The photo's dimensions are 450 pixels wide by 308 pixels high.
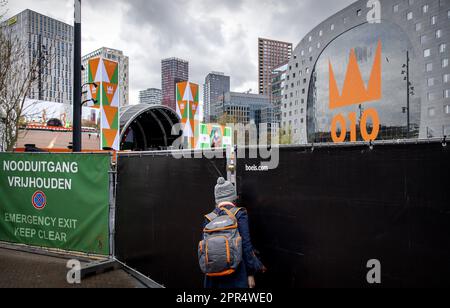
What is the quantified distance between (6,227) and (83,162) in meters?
2.67

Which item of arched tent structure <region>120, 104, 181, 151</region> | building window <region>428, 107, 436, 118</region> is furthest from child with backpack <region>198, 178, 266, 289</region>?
building window <region>428, 107, 436, 118</region>

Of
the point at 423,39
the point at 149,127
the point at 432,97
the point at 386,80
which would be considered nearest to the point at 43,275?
the point at 149,127

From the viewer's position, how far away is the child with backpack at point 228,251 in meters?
3.21

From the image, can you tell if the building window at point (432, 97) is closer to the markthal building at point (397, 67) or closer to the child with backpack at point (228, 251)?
the markthal building at point (397, 67)

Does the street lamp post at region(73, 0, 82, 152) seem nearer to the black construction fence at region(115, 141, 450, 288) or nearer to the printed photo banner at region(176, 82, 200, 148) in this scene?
the black construction fence at region(115, 141, 450, 288)

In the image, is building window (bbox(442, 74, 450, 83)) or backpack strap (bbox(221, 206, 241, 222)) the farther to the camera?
building window (bbox(442, 74, 450, 83))

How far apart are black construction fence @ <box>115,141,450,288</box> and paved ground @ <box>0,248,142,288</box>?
4.28 ft

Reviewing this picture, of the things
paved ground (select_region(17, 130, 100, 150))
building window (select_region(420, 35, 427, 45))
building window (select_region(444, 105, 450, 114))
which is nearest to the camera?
paved ground (select_region(17, 130, 100, 150))

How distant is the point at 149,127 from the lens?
28.0 m

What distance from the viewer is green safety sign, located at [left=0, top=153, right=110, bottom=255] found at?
6.11 meters

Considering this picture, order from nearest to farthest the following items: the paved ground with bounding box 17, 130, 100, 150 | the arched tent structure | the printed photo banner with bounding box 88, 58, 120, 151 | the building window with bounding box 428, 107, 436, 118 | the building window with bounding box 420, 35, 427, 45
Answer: the printed photo banner with bounding box 88, 58, 120, 151 → the paved ground with bounding box 17, 130, 100, 150 → the arched tent structure → the building window with bounding box 428, 107, 436, 118 → the building window with bounding box 420, 35, 427, 45

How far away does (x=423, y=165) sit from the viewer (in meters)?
2.60
